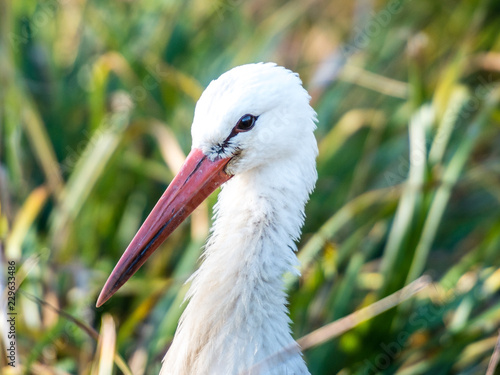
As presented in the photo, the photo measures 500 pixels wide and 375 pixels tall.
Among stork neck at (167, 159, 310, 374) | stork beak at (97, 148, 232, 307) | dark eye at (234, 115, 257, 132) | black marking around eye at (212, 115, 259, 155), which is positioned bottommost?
stork neck at (167, 159, 310, 374)

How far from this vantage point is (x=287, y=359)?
1.85 meters

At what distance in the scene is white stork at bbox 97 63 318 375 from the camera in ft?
5.98

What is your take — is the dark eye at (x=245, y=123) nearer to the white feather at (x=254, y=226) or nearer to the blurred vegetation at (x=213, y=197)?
the white feather at (x=254, y=226)

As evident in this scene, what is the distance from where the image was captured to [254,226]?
6.16ft

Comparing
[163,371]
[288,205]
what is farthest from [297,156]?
[163,371]

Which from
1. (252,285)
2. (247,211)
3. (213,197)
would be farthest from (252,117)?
(213,197)

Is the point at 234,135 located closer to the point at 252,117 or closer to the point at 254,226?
the point at 252,117

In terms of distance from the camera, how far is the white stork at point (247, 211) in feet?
5.98

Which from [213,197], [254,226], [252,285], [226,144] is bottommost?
[252,285]

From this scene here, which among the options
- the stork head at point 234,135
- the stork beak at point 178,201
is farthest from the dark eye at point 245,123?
the stork beak at point 178,201

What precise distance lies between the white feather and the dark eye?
1 cm

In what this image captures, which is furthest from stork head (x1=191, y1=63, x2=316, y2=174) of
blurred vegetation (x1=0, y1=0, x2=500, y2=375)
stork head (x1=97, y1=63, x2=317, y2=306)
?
blurred vegetation (x1=0, y1=0, x2=500, y2=375)

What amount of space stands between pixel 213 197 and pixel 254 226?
1.14 m

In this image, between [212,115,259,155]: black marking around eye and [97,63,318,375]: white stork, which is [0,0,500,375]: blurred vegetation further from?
[212,115,259,155]: black marking around eye
